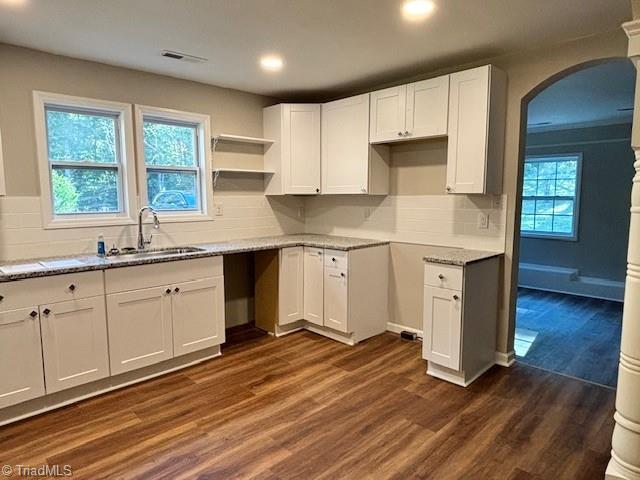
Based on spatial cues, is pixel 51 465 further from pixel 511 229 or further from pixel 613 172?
pixel 613 172

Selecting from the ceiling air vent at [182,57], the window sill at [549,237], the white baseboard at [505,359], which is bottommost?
the white baseboard at [505,359]

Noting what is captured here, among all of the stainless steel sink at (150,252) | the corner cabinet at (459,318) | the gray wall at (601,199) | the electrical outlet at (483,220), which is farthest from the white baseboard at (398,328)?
the gray wall at (601,199)

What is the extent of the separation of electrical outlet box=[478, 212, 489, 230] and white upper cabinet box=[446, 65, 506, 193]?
23 cm

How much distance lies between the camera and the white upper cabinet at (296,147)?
4031 mm

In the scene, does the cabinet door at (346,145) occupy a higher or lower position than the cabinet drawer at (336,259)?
higher

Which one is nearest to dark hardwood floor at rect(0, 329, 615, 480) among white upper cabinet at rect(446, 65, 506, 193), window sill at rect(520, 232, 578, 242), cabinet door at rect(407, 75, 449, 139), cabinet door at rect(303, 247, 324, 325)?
cabinet door at rect(303, 247, 324, 325)

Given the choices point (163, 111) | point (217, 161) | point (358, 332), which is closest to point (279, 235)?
point (217, 161)

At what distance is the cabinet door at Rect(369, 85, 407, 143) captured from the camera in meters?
3.39

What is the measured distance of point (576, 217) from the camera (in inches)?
240

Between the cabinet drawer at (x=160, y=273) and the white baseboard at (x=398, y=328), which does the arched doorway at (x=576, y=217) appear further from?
the cabinet drawer at (x=160, y=273)

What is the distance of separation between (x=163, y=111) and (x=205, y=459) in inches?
108

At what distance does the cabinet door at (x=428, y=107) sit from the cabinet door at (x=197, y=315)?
6.66ft

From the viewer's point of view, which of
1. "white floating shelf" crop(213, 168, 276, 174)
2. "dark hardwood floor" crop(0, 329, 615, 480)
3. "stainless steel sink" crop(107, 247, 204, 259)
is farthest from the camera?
"white floating shelf" crop(213, 168, 276, 174)

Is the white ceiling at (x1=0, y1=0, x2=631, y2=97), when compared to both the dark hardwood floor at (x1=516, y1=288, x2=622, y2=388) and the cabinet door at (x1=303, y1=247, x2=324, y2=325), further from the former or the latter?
the dark hardwood floor at (x1=516, y1=288, x2=622, y2=388)
